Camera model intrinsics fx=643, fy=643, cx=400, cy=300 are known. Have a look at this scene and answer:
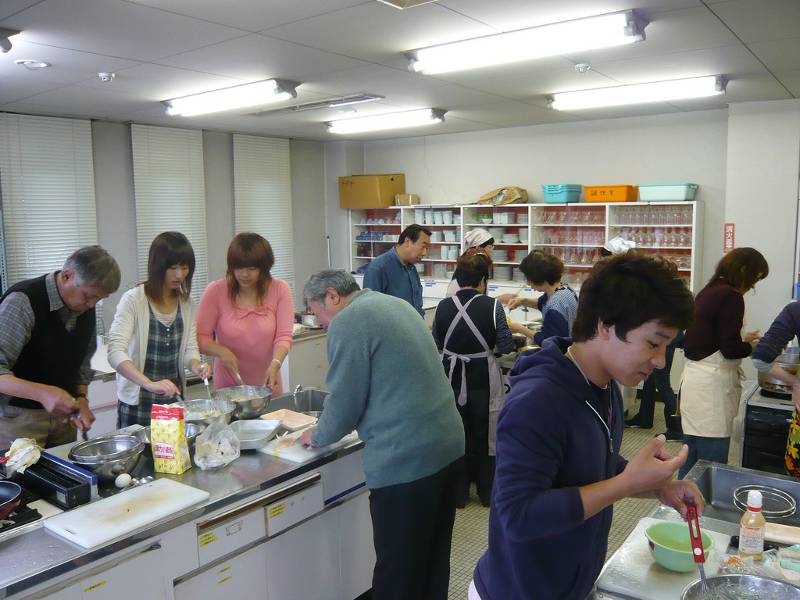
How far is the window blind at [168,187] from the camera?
6293mm

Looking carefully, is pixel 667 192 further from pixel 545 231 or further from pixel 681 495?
pixel 681 495

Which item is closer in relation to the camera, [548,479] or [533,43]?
[548,479]

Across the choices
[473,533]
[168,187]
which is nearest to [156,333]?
[473,533]

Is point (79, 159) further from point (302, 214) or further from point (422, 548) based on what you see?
point (422, 548)

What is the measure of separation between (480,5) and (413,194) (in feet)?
16.5

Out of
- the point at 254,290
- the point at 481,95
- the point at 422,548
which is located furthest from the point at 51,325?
the point at 481,95

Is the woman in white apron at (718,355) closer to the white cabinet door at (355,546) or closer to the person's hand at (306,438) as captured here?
the white cabinet door at (355,546)

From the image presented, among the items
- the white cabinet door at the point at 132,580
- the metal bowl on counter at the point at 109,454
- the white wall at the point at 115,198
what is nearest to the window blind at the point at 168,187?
the white wall at the point at 115,198

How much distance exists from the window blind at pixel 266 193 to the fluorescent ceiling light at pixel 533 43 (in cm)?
372

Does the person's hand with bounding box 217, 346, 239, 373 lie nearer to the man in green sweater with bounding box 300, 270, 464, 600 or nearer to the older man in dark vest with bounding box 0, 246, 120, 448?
the older man in dark vest with bounding box 0, 246, 120, 448

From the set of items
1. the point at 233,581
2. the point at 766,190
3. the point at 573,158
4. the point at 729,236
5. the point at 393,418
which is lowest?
the point at 233,581

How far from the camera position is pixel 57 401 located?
7.53 ft

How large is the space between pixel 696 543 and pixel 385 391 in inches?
41.5

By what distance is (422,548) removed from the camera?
2.27 metres
